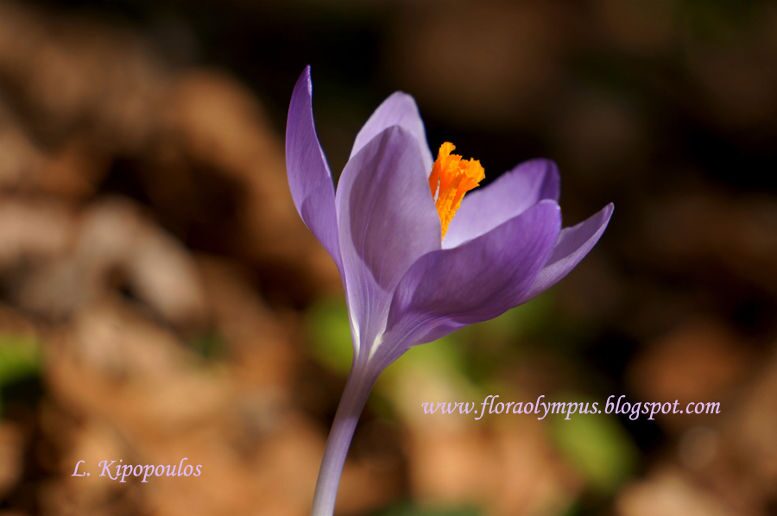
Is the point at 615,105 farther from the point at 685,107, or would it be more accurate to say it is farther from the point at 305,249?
the point at 305,249

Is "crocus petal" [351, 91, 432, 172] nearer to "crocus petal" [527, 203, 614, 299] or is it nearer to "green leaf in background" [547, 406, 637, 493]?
"crocus petal" [527, 203, 614, 299]

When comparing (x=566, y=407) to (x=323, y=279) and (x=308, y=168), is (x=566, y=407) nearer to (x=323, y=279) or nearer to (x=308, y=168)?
(x=323, y=279)

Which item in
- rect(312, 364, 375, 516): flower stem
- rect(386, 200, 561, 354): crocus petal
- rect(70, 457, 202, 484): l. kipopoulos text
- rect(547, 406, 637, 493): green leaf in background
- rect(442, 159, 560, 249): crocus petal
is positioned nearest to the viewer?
rect(386, 200, 561, 354): crocus petal

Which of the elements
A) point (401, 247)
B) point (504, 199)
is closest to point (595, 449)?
point (504, 199)

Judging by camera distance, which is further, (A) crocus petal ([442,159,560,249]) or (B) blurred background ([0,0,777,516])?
(B) blurred background ([0,0,777,516])

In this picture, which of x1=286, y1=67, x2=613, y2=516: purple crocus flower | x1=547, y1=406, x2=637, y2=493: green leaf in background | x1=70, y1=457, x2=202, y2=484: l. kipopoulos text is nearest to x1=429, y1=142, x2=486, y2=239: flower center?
x1=286, y1=67, x2=613, y2=516: purple crocus flower

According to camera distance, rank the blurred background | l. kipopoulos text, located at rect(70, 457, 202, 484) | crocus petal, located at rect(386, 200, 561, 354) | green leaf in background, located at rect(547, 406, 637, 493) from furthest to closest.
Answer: green leaf in background, located at rect(547, 406, 637, 493) < the blurred background < l. kipopoulos text, located at rect(70, 457, 202, 484) < crocus petal, located at rect(386, 200, 561, 354)

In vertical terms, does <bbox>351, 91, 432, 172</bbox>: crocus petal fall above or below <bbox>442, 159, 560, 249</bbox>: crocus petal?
above

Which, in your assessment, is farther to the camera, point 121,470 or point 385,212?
point 121,470

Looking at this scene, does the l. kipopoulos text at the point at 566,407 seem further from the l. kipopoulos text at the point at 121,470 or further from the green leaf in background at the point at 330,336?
the l. kipopoulos text at the point at 121,470
